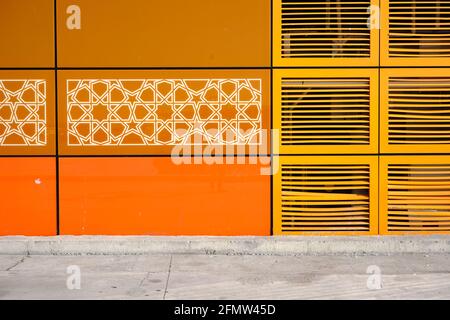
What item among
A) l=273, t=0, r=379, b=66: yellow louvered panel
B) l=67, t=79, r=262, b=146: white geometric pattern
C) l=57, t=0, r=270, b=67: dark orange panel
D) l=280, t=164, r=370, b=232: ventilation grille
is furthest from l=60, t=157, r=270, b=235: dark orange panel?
l=273, t=0, r=379, b=66: yellow louvered panel

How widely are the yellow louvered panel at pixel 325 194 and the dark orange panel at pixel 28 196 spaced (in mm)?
2998

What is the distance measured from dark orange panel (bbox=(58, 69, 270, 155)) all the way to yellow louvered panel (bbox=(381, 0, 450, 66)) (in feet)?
5.65

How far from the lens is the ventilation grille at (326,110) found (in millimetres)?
8805

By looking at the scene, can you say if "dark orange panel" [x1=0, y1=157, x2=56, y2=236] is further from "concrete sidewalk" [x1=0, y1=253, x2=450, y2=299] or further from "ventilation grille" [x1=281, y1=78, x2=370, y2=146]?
"ventilation grille" [x1=281, y1=78, x2=370, y2=146]

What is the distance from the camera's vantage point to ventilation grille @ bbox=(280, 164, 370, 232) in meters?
8.87

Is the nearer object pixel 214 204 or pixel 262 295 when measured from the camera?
pixel 262 295

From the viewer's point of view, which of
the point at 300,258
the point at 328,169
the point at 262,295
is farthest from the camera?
the point at 328,169

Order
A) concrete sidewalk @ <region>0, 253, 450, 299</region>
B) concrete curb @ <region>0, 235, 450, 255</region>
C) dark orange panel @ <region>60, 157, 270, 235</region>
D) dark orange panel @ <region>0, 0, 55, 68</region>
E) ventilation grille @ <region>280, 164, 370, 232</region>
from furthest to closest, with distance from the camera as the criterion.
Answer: ventilation grille @ <region>280, 164, 370, 232</region>
dark orange panel @ <region>60, 157, 270, 235</region>
dark orange panel @ <region>0, 0, 55, 68</region>
concrete curb @ <region>0, 235, 450, 255</region>
concrete sidewalk @ <region>0, 253, 450, 299</region>

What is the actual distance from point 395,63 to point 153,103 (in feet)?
10.7

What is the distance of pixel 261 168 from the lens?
880 centimetres

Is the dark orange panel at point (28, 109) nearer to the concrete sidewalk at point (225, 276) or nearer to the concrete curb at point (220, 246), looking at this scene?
the concrete curb at point (220, 246)

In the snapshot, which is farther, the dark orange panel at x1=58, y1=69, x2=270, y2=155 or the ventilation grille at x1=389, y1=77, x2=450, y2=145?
the ventilation grille at x1=389, y1=77, x2=450, y2=145

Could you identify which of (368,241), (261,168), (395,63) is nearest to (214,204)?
(261,168)
